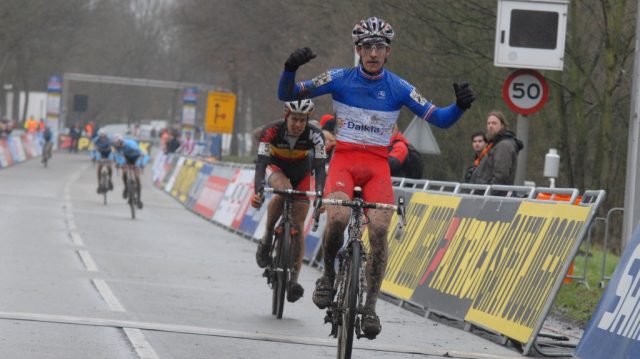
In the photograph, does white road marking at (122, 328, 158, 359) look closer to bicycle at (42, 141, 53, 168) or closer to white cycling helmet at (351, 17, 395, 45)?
white cycling helmet at (351, 17, 395, 45)

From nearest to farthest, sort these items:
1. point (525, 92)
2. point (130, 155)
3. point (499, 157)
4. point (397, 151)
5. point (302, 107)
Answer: point (302, 107) < point (499, 157) < point (525, 92) < point (397, 151) < point (130, 155)

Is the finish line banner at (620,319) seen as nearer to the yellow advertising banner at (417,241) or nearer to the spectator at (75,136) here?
the yellow advertising banner at (417,241)

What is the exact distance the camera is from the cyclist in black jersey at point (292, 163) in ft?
37.0

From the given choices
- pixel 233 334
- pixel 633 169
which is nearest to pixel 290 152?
pixel 233 334

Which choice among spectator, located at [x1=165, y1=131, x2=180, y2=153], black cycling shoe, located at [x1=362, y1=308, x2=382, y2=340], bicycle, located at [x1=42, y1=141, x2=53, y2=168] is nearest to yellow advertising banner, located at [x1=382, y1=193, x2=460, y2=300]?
black cycling shoe, located at [x1=362, y1=308, x2=382, y2=340]

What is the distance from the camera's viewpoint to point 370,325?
851 cm

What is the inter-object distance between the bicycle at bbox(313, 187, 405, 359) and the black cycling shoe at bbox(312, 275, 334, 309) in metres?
0.05

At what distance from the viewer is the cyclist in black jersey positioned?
11.3 m

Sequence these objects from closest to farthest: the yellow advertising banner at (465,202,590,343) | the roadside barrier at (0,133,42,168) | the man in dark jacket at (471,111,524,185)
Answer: the yellow advertising banner at (465,202,590,343), the man in dark jacket at (471,111,524,185), the roadside barrier at (0,133,42,168)

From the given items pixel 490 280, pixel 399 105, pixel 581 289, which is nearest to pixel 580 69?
pixel 581 289

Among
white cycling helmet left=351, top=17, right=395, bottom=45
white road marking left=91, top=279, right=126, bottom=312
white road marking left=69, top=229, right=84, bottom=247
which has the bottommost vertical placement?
white road marking left=69, top=229, right=84, bottom=247

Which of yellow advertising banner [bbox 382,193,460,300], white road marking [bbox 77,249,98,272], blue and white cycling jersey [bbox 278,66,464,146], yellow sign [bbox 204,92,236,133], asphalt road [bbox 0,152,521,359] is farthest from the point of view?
yellow sign [bbox 204,92,236,133]

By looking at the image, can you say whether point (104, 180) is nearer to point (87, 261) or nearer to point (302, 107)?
point (87, 261)

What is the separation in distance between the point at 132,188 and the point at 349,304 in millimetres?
19259
